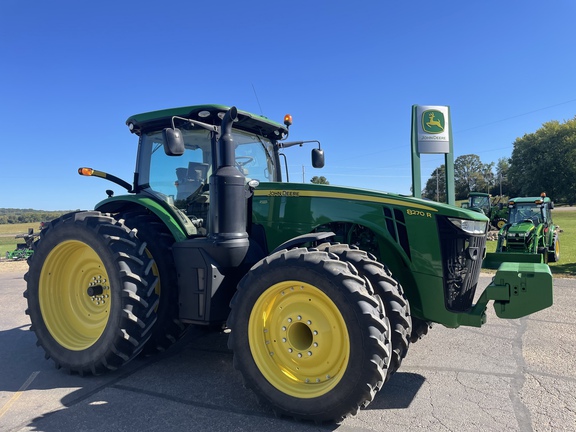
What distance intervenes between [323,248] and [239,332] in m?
0.90

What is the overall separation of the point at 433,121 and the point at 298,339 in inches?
391

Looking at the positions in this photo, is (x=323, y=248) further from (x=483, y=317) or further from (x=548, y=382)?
(x=548, y=382)

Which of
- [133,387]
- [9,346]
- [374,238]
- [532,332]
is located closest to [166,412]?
[133,387]

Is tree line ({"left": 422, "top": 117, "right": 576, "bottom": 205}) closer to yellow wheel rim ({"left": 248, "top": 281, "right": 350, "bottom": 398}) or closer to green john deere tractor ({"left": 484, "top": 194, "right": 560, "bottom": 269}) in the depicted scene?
green john deere tractor ({"left": 484, "top": 194, "right": 560, "bottom": 269})

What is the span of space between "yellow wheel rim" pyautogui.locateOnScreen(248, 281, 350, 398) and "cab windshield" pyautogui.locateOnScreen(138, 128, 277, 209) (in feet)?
5.32

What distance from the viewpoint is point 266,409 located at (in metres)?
3.05

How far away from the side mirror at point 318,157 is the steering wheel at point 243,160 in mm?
993

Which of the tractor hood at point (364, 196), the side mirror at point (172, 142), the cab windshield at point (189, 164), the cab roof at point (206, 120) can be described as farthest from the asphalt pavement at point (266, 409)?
the cab roof at point (206, 120)

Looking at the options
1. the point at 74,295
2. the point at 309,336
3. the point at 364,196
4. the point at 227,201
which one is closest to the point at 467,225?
the point at 364,196

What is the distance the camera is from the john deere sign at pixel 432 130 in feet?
37.4

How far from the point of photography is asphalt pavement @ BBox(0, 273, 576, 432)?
2.93m

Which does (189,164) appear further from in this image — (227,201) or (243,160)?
(227,201)

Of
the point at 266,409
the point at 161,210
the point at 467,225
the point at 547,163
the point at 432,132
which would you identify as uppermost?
the point at 547,163

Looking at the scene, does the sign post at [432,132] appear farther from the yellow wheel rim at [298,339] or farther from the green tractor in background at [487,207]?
the green tractor in background at [487,207]
